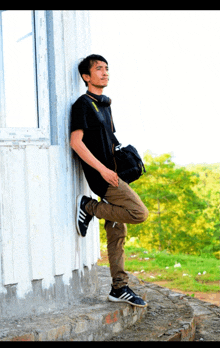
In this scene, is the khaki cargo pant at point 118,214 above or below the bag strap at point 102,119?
below

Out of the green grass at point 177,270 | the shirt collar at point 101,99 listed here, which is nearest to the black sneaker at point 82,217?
the shirt collar at point 101,99

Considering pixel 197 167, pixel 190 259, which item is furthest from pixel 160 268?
pixel 197 167

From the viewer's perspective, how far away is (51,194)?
3.37 metres

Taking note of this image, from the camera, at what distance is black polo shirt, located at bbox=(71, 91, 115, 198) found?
11.2 ft

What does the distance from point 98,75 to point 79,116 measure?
43cm

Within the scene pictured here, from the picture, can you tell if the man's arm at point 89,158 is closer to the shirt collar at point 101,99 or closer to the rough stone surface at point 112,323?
the shirt collar at point 101,99

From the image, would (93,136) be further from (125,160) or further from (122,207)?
(122,207)

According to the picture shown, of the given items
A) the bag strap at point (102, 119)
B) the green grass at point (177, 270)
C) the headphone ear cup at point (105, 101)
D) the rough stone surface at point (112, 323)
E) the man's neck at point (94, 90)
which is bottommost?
the green grass at point (177, 270)

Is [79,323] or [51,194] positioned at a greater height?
[51,194]

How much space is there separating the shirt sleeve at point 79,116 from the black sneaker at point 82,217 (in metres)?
0.61

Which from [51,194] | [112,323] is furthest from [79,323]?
[51,194]

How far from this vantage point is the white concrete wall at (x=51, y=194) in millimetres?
3178

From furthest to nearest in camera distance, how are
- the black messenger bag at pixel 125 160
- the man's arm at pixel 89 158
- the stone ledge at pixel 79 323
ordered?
1. the black messenger bag at pixel 125 160
2. the man's arm at pixel 89 158
3. the stone ledge at pixel 79 323
